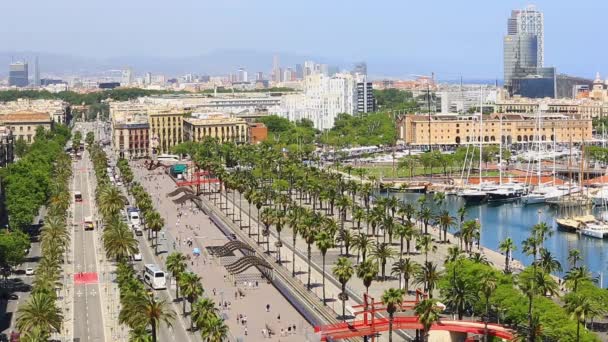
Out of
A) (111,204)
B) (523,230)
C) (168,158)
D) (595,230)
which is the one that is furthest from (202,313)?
(168,158)

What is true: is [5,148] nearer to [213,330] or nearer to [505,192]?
[505,192]

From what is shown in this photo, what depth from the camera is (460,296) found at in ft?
149

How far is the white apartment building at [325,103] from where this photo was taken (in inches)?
7323

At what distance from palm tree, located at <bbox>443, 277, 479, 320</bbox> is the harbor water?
14841mm

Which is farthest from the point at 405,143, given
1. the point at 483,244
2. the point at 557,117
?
the point at 483,244

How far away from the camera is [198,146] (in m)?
140

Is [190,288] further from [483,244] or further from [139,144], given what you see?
[139,144]

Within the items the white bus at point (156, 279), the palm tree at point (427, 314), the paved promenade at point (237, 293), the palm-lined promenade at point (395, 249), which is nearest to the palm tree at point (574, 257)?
the palm-lined promenade at point (395, 249)

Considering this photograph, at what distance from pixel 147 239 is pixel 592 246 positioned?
34470 millimetres

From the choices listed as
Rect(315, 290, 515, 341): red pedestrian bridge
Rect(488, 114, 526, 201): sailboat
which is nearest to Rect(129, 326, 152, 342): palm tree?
Rect(315, 290, 515, 341): red pedestrian bridge

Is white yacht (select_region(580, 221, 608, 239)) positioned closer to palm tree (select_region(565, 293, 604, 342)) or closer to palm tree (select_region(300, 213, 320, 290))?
palm tree (select_region(300, 213, 320, 290))

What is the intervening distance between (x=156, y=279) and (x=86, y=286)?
4.50 meters

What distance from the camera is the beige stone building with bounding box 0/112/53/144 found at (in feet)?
511

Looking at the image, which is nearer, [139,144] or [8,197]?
[8,197]
